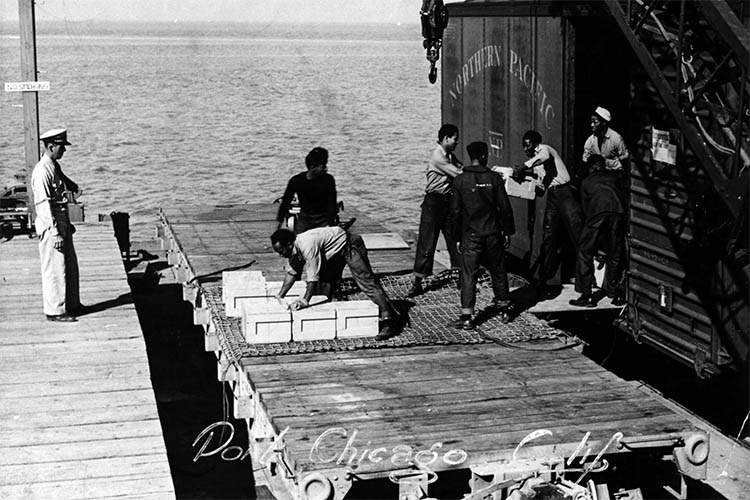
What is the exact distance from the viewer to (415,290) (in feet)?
43.1

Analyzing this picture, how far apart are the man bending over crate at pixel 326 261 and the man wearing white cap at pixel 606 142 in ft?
10.4

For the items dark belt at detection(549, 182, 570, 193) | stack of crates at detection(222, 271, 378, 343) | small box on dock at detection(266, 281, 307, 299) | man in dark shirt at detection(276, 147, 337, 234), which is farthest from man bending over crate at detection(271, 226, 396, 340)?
dark belt at detection(549, 182, 570, 193)

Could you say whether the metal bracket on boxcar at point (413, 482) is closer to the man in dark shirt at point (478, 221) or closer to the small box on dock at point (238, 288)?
the man in dark shirt at point (478, 221)

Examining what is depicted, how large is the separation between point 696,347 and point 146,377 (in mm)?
5264

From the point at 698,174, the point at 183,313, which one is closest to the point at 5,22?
the point at 183,313

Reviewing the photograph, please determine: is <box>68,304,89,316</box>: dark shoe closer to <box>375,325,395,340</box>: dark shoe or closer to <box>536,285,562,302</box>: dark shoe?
<box>375,325,395,340</box>: dark shoe

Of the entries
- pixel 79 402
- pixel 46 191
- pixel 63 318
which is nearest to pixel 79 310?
pixel 63 318

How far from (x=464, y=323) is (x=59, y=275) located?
4.46m

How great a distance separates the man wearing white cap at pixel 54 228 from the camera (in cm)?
1223

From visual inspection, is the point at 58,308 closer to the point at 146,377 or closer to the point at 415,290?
the point at 146,377

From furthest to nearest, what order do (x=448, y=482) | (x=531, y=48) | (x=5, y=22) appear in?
(x=5, y=22) → (x=531, y=48) → (x=448, y=482)

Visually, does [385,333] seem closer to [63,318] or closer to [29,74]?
[63,318]

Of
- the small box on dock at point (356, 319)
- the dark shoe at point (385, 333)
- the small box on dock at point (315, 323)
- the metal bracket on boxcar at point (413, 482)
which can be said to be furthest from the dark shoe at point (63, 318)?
the metal bracket on boxcar at point (413, 482)

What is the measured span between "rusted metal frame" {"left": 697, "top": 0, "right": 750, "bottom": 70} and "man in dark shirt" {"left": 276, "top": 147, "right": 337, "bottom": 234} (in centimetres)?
408
